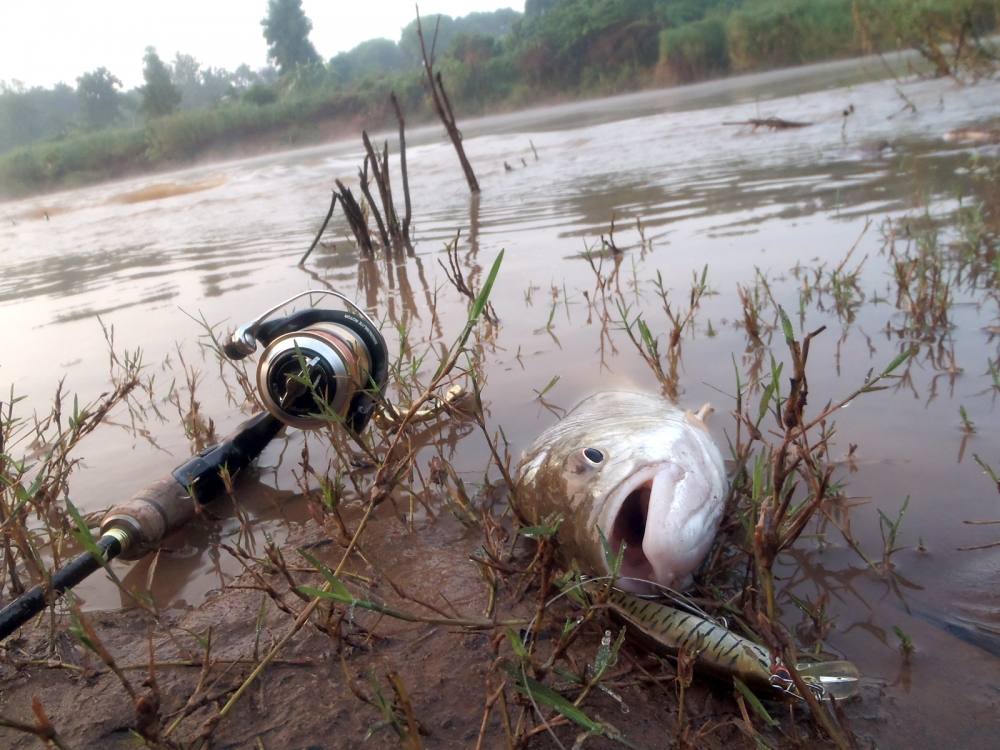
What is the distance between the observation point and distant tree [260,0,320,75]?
90.0 m

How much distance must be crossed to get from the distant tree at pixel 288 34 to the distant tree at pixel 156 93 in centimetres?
2300

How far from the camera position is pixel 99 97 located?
9325cm

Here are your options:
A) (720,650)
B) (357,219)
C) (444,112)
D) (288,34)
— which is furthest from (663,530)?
(288,34)

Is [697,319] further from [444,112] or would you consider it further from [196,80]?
[196,80]

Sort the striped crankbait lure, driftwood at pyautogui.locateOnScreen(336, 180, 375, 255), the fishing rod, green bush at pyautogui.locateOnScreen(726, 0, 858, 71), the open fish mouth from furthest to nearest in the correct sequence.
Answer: green bush at pyautogui.locateOnScreen(726, 0, 858, 71)
driftwood at pyautogui.locateOnScreen(336, 180, 375, 255)
the fishing rod
the open fish mouth
the striped crankbait lure

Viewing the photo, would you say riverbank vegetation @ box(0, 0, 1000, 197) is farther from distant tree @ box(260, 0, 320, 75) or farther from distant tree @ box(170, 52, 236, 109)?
distant tree @ box(170, 52, 236, 109)

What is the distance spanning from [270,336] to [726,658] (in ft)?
6.11

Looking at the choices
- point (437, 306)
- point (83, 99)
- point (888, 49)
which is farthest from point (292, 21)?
point (437, 306)

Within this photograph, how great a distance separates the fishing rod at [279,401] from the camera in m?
2.17

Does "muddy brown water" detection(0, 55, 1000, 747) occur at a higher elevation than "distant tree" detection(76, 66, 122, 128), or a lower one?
lower

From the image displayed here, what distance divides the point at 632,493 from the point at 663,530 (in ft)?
0.96

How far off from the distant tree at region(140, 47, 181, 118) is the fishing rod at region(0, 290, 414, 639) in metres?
72.1

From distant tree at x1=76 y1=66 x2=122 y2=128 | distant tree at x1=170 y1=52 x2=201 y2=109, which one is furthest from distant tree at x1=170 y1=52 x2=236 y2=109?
distant tree at x1=76 y1=66 x2=122 y2=128

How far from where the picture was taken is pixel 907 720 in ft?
4.83
